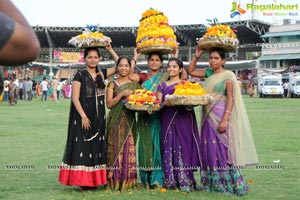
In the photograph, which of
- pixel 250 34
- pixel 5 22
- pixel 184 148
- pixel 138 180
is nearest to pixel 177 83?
pixel 184 148

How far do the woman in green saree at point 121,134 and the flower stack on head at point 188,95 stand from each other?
625 mm

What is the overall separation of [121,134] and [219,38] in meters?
1.61

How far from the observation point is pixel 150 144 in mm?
6348

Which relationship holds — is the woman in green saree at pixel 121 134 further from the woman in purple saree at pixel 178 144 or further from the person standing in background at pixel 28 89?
the person standing in background at pixel 28 89

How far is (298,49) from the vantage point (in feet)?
184

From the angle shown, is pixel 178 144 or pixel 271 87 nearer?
pixel 178 144

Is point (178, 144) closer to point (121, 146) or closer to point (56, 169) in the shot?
point (121, 146)

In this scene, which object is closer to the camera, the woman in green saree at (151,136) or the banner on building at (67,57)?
the woman in green saree at (151,136)

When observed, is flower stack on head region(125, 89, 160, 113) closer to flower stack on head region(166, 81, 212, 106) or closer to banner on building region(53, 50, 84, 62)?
flower stack on head region(166, 81, 212, 106)

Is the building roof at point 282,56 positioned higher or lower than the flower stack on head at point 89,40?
higher

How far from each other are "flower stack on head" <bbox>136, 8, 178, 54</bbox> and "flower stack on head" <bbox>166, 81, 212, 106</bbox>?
585 mm

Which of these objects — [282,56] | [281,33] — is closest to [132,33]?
[281,33]

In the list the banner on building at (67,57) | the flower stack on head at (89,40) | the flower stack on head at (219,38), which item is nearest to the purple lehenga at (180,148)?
the flower stack on head at (219,38)

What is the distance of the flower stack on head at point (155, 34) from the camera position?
6336mm
